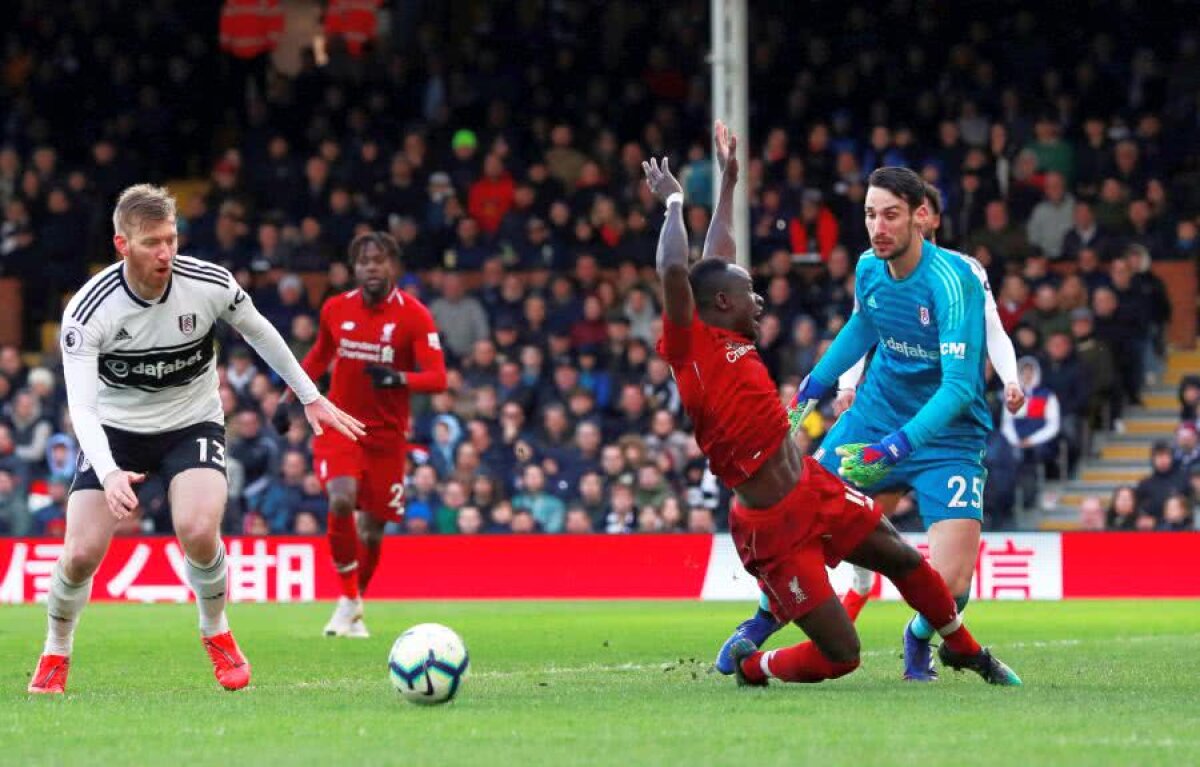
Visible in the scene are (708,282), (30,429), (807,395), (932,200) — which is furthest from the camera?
(30,429)

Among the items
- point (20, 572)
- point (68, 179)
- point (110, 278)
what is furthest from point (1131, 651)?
point (68, 179)

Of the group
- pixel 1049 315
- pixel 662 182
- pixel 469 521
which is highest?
pixel 662 182

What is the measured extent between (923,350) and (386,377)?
498 cm

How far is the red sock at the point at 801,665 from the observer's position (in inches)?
382

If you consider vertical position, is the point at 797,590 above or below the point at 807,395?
below

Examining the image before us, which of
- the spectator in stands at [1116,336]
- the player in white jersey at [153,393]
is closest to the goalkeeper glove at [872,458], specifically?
the player in white jersey at [153,393]

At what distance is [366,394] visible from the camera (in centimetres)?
1526

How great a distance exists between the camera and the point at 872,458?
9.98 metres

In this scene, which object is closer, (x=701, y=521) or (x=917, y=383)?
(x=917, y=383)

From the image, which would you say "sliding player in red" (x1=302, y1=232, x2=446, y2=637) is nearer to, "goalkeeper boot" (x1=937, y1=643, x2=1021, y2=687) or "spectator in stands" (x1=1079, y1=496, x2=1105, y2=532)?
"goalkeeper boot" (x1=937, y1=643, x2=1021, y2=687)

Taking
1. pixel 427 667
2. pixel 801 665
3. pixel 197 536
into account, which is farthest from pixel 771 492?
pixel 197 536

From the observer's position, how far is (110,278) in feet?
32.9

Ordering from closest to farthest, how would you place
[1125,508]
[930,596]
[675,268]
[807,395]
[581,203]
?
[675,268] → [930,596] → [807,395] → [1125,508] → [581,203]

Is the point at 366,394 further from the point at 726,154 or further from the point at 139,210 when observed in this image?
the point at 726,154
